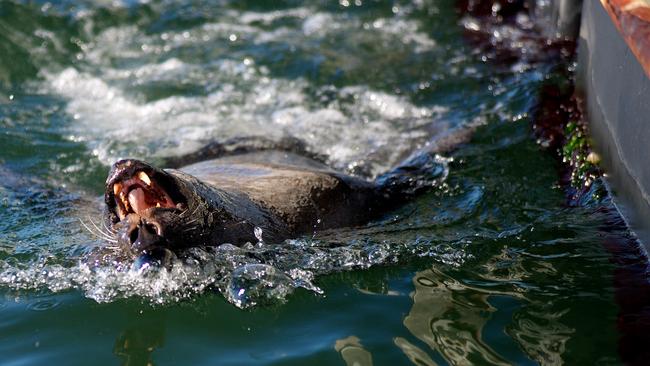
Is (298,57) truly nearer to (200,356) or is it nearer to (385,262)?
(385,262)

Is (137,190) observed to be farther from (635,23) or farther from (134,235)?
(635,23)

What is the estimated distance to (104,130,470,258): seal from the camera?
424cm

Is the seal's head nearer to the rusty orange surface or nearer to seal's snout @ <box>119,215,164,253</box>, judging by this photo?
seal's snout @ <box>119,215,164,253</box>

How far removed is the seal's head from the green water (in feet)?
0.59

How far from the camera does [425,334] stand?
4129mm

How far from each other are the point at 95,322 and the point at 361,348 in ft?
4.08

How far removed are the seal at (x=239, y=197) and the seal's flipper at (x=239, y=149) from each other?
18 millimetres

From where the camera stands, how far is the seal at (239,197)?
4.24 m

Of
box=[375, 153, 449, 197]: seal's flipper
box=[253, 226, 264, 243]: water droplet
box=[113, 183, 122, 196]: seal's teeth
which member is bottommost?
box=[375, 153, 449, 197]: seal's flipper

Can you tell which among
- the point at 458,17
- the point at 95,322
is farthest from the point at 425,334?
the point at 458,17

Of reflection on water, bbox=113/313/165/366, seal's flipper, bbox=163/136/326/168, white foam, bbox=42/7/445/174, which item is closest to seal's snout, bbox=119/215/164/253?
reflection on water, bbox=113/313/165/366

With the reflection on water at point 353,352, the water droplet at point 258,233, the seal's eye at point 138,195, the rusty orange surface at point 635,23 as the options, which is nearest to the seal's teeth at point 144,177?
the seal's eye at point 138,195

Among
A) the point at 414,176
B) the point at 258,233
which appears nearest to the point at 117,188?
the point at 258,233

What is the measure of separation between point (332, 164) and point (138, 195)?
2.84 m
